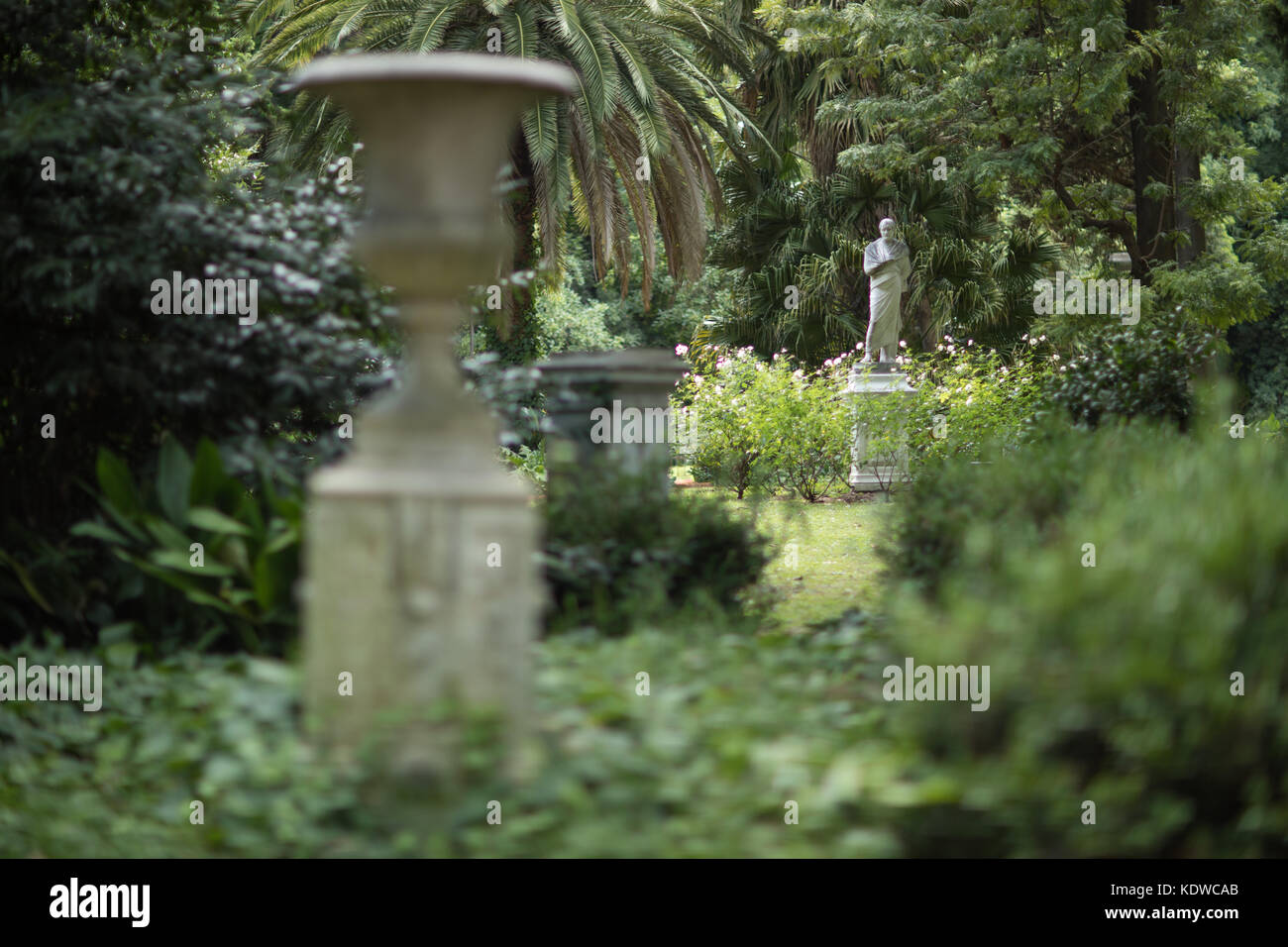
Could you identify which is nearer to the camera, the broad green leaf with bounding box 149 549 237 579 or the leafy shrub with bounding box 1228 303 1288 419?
the broad green leaf with bounding box 149 549 237 579

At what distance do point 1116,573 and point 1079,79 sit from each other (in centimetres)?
1025

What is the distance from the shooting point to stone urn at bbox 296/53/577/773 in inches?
132

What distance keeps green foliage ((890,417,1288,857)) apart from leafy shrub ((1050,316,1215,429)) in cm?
498

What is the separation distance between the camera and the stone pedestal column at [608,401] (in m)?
6.11

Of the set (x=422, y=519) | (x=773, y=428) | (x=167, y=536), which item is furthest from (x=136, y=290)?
(x=773, y=428)

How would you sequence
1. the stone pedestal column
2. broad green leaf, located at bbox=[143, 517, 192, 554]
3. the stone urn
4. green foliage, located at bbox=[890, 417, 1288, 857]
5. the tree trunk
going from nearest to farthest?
green foliage, located at bbox=[890, 417, 1288, 857], the stone urn, broad green leaf, located at bbox=[143, 517, 192, 554], the stone pedestal column, the tree trunk

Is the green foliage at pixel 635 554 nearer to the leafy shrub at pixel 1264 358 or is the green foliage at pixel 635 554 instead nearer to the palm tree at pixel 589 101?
the palm tree at pixel 589 101

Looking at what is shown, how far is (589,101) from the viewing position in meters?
12.4

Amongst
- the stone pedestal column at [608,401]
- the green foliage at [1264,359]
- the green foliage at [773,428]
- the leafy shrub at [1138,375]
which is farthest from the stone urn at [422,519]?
the green foliage at [1264,359]

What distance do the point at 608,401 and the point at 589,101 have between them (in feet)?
23.0

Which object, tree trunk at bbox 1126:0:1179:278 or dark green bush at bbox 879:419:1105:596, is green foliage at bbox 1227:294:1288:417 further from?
dark green bush at bbox 879:419:1105:596

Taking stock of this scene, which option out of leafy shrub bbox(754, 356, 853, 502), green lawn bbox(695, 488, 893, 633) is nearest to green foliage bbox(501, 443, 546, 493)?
green lawn bbox(695, 488, 893, 633)

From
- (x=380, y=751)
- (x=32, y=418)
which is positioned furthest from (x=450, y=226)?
(x=32, y=418)

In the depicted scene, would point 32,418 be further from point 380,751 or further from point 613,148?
point 613,148
